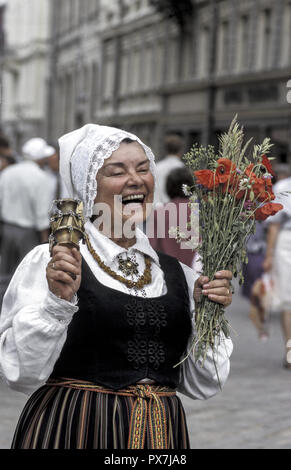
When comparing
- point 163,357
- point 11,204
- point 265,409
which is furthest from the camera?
point 11,204

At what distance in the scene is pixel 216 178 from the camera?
11.3 ft

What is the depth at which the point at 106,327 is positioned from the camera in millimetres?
3398

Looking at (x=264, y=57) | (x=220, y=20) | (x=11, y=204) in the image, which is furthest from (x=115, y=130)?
(x=220, y=20)

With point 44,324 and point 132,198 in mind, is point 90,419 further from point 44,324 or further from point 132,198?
point 132,198

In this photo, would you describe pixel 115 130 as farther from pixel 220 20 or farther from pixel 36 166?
pixel 220 20

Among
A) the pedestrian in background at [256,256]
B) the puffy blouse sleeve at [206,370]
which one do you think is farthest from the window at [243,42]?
the puffy blouse sleeve at [206,370]

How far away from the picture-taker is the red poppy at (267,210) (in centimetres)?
347

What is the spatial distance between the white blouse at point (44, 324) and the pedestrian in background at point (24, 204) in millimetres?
6851

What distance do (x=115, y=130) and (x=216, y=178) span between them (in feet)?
1.35

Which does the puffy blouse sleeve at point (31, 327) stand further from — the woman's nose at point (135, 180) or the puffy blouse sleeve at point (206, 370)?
the puffy blouse sleeve at point (206, 370)

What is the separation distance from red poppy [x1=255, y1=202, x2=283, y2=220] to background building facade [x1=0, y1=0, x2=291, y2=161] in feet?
51.5

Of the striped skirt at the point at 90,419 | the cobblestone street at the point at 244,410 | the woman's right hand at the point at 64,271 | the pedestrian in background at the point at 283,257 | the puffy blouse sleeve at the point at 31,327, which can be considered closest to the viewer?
the woman's right hand at the point at 64,271

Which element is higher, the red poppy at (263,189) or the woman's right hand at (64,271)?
the red poppy at (263,189)

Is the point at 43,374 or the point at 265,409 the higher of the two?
the point at 43,374
